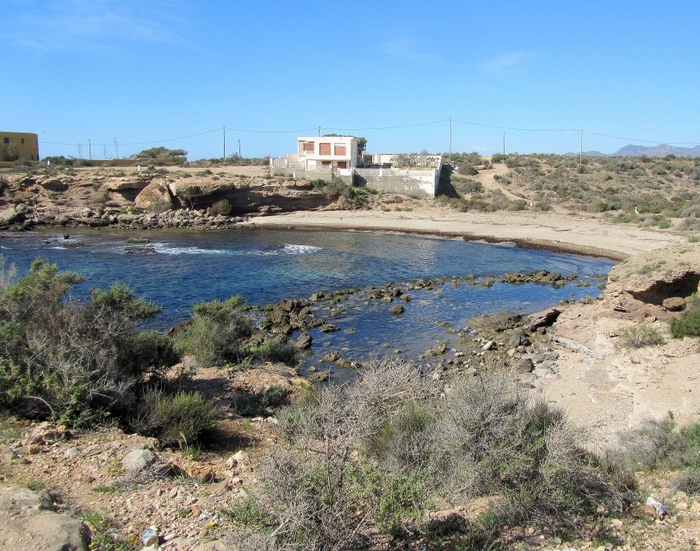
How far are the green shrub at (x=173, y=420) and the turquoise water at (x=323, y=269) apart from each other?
26.9ft

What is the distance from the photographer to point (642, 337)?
14.3 metres

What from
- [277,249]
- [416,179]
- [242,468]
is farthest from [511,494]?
[416,179]

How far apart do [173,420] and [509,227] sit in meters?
38.7

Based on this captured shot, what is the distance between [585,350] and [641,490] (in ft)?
32.1

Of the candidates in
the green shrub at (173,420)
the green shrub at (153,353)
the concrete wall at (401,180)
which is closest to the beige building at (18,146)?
the concrete wall at (401,180)

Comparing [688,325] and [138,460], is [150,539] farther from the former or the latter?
[688,325]

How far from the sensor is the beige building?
6300 centimetres

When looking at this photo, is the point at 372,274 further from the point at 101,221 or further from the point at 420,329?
the point at 101,221

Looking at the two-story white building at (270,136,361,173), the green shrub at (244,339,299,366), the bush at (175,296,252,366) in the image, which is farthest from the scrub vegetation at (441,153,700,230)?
the bush at (175,296,252,366)

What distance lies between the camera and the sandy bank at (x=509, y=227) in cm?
3534

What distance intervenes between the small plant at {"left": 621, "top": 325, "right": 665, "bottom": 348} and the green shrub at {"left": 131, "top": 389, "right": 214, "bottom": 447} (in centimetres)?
1112

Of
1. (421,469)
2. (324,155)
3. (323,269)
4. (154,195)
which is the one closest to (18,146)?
(154,195)

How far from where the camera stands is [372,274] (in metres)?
28.9

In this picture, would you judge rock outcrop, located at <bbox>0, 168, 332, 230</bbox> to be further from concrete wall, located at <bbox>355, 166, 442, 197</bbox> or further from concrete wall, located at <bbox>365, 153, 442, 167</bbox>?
concrete wall, located at <bbox>365, 153, 442, 167</bbox>
